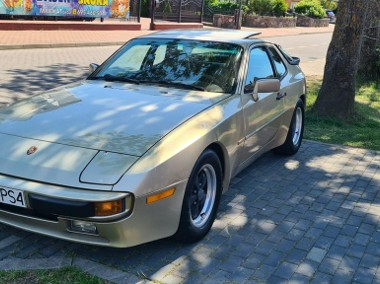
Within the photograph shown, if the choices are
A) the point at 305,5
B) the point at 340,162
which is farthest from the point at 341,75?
the point at 305,5

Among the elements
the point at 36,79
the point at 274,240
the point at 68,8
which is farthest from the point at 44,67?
the point at 68,8

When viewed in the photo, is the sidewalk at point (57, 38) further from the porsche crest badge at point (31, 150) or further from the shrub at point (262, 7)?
the shrub at point (262, 7)

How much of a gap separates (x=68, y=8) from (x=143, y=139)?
18142 mm

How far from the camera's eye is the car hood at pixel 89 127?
2953 mm

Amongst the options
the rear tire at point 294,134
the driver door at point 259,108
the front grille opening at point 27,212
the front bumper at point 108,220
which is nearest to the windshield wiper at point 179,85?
A: the driver door at point 259,108

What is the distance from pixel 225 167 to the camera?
3887 mm

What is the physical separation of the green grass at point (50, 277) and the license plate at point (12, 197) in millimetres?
472

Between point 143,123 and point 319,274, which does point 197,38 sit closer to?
point 143,123

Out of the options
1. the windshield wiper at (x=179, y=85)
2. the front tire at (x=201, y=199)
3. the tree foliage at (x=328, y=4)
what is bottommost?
the front tire at (x=201, y=199)

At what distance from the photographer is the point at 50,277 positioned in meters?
3.02

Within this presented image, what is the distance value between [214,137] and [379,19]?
9907mm

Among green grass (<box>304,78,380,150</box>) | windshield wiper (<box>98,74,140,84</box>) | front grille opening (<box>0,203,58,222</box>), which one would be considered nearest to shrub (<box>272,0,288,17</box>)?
green grass (<box>304,78,380,150</box>)

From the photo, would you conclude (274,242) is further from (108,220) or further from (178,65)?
(178,65)

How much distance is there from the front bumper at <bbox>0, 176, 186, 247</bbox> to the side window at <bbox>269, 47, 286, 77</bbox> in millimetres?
2624
